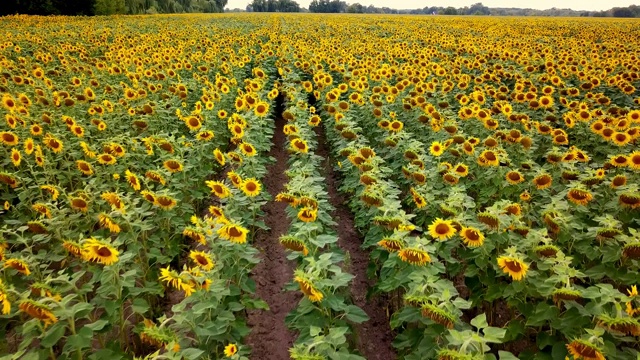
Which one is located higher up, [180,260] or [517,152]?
[517,152]

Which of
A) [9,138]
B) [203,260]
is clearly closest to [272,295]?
[203,260]

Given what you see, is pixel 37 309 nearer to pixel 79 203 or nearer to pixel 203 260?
pixel 203 260

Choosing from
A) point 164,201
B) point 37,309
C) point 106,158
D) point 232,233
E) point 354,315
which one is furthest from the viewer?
point 106,158

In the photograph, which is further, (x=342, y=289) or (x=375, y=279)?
(x=375, y=279)

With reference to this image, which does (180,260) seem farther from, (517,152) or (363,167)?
(517,152)

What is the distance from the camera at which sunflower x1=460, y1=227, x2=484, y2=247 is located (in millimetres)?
3273

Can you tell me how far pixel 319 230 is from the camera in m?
3.82

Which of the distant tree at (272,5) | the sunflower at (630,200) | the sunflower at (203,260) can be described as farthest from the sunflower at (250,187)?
the distant tree at (272,5)

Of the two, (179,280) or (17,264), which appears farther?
(17,264)

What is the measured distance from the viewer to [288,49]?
49.3 ft

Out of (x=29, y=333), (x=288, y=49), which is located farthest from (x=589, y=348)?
(x=288, y=49)

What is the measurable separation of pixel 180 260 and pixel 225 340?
2.03 m

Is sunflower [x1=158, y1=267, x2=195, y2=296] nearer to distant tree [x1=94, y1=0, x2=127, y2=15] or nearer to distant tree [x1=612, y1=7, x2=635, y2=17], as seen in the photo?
distant tree [x1=94, y1=0, x2=127, y2=15]

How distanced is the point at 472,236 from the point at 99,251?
9.86 ft
